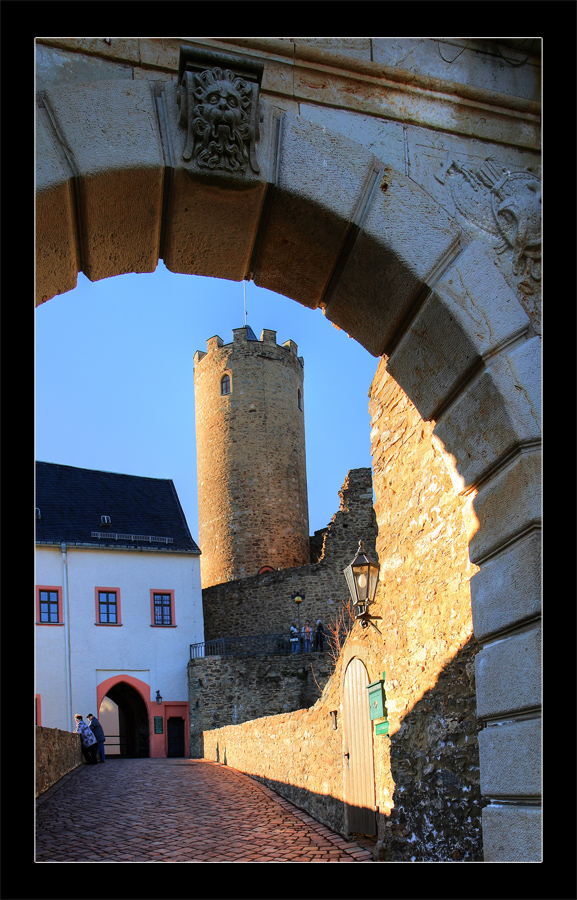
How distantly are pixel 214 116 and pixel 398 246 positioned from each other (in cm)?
90

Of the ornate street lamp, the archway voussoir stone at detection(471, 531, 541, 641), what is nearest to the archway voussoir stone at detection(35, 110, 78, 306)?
the archway voussoir stone at detection(471, 531, 541, 641)

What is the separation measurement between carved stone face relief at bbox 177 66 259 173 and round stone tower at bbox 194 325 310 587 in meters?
28.9

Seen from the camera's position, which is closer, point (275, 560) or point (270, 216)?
point (270, 216)

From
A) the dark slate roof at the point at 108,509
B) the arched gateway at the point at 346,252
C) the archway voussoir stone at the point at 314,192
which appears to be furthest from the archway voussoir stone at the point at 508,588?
the dark slate roof at the point at 108,509

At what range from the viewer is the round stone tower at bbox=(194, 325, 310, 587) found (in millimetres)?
32312

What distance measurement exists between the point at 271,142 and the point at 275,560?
2920 cm

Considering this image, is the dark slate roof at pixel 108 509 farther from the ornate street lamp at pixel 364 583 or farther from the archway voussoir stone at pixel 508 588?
the archway voussoir stone at pixel 508 588

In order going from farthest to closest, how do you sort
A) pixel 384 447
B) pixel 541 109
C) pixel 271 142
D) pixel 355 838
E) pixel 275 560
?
pixel 275 560, pixel 355 838, pixel 384 447, pixel 541 109, pixel 271 142

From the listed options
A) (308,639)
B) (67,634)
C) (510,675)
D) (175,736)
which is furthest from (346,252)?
(308,639)

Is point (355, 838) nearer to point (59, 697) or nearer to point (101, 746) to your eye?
point (101, 746)

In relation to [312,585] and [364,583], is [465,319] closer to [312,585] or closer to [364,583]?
[364,583]

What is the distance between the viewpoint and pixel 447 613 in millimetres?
4922

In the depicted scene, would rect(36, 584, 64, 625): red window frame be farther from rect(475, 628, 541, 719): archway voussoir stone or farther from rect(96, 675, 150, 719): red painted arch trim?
rect(475, 628, 541, 719): archway voussoir stone

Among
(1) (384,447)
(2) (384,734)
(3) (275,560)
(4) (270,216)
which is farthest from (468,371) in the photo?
(3) (275,560)
